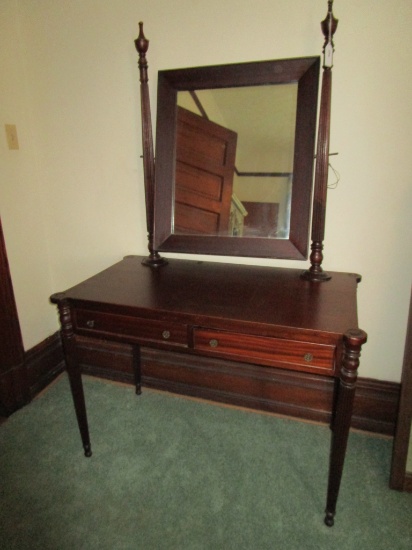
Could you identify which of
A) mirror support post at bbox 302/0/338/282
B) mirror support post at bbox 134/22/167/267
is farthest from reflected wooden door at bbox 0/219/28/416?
mirror support post at bbox 302/0/338/282

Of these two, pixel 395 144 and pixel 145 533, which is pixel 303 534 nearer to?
pixel 145 533

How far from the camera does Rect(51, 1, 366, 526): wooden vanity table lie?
1118 millimetres

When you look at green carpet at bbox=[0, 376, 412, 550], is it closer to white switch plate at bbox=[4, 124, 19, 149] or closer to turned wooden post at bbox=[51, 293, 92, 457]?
turned wooden post at bbox=[51, 293, 92, 457]

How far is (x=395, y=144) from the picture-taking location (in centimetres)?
137

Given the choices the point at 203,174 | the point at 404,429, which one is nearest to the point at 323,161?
the point at 203,174

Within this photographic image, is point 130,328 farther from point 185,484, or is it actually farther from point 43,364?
point 43,364

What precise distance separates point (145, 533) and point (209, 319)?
0.87 meters

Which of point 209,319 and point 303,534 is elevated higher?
point 209,319

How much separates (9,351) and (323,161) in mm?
1862

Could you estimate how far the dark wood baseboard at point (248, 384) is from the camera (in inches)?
65.9

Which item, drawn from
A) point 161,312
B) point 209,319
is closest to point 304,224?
point 209,319

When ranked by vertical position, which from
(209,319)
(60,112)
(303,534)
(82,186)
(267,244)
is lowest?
(303,534)

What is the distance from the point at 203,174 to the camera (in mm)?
1545

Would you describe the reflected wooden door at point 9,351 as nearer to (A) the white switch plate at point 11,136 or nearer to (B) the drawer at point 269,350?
(A) the white switch plate at point 11,136
